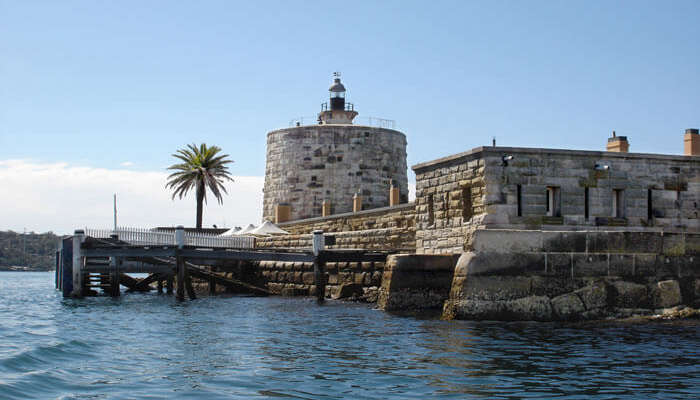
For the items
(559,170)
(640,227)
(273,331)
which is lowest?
(273,331)

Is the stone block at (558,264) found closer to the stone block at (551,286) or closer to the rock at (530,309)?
the stone block at (551,286)

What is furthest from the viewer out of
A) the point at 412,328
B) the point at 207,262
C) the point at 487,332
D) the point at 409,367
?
the point at 207,262

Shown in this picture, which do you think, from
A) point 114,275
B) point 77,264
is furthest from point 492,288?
point 114,275

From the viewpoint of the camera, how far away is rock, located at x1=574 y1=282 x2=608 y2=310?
16812 millimetres

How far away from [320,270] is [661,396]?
53.0 feet

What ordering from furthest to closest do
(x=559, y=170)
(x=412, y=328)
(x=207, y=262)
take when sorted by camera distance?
(x=207, y=262), (x=559, y=170), (x=412, y=328)

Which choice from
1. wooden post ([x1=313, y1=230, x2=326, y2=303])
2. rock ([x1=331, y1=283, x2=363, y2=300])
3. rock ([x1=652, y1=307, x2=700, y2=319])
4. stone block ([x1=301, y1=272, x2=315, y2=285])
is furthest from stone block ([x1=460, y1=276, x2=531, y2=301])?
stone block ([x1=301, y1=272, x2=315, y2=285])

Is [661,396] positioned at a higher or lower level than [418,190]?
lower

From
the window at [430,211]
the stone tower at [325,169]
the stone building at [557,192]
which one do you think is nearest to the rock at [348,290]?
the stone building at [557,192]

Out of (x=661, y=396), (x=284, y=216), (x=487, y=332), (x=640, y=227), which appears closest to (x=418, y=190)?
(x=640, y=227)

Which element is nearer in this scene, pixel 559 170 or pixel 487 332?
pixel 487 332

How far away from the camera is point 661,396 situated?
10.1 m

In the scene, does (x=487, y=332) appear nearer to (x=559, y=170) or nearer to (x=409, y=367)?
(x=409, y=367)

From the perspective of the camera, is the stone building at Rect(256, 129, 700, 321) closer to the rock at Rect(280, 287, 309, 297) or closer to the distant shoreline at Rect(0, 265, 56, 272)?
the rock at Rect(280, 287, 309, 297)
